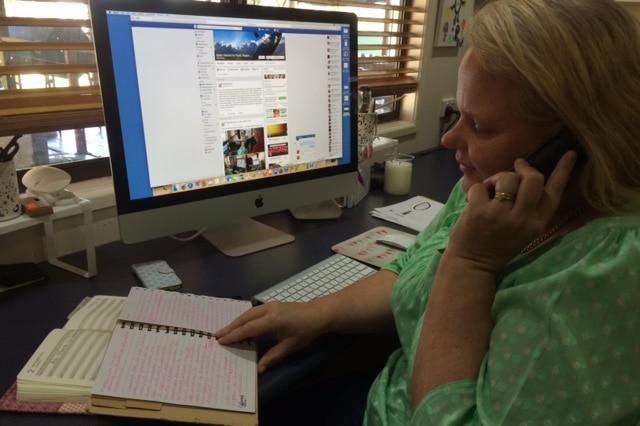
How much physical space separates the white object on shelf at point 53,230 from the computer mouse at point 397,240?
25.3 inches

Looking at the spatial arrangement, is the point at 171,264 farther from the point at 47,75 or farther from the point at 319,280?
the point at 47,75

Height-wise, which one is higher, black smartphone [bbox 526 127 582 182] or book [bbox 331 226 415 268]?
black smartphone [bbox 526 127 582 182]

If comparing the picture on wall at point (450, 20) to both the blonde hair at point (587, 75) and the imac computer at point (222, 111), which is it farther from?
the blonde hair at point (587, 75)

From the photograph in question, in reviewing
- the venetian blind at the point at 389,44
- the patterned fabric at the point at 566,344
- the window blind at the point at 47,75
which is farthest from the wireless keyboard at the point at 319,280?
the venetian blind at the point at 389,44

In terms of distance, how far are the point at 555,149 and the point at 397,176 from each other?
37.9 inches

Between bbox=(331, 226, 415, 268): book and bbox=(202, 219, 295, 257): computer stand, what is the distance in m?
0.14

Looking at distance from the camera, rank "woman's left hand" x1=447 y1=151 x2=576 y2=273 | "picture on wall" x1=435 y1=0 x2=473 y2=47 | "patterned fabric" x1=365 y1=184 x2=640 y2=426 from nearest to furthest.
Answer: "patterned fabric" x1=365 y1=184 x2=640 y2=426 → "woman's left hand" x1=447 y1=151 x2=576 y2=273 → "picture on wall" x1=435 y1=0 x2=473 y2=47

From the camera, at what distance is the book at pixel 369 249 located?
1127 millimetres

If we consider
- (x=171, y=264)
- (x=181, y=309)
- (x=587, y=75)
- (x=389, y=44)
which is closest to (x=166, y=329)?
(x=181, y=309)

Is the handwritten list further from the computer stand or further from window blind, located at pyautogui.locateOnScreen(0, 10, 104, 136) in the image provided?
window blind, located at pyautogui.locateOnScreen(0, 10, 104, 136)

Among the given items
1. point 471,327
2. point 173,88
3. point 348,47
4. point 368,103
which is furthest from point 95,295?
point 368,103

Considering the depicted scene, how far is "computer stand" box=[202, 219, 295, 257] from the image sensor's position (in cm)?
118

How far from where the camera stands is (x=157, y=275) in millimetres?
1008

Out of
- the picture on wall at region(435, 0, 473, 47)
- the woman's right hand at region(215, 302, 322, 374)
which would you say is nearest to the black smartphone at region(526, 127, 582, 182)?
the woman's right hand at region(215, 302, 322, 374)
